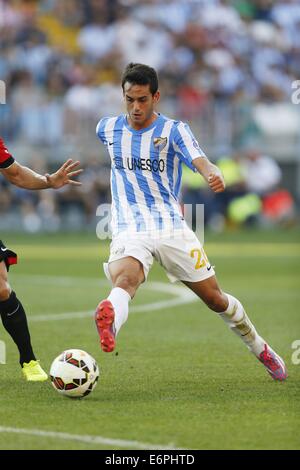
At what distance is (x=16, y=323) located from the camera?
760cm

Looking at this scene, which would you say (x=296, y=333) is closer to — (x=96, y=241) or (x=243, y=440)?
(x=243, y=440)

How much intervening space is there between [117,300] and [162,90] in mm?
18311

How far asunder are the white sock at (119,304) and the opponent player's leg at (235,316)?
25.5 inches

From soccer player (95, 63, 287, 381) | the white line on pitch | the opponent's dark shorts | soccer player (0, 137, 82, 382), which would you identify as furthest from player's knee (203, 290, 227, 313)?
the white line on pitch

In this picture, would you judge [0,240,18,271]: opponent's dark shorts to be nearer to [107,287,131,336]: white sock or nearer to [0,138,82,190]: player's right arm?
[0,138,82,190]: player's right arm

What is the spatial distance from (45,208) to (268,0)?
29.4ft

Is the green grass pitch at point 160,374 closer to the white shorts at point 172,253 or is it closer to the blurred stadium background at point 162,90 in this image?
the white shorts at point 172,253

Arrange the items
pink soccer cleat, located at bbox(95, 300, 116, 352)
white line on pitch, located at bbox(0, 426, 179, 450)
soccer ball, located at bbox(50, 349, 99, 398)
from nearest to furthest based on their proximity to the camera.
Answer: white line on pitch, located at bbox(0, 426, 179, 450), pink soccer cleat, located at bbox(95, 300, 116, 352), soccer ball, located at bbox(50, 349, 99, 398)

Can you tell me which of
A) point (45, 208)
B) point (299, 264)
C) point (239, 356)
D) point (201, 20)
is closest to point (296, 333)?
point (239, 356)

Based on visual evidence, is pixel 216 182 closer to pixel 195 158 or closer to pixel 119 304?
pixel 195 158

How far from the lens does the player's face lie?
24.1ft

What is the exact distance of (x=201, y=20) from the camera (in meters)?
26.6

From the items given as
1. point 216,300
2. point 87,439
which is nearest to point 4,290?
point 216,300

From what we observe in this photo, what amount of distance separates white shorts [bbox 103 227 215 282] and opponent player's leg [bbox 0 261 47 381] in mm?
779
